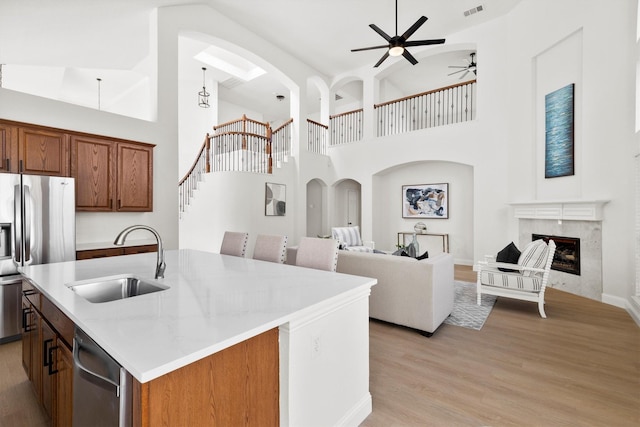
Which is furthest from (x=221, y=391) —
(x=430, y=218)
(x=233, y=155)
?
(x=430, y=218)

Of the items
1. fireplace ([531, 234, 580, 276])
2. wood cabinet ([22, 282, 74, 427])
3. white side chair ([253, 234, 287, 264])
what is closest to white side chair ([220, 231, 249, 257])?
white side chair ([253, 234, 287, 264])

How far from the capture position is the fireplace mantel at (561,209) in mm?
4273

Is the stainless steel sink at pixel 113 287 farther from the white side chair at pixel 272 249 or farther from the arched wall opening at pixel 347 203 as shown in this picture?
the arched wall opening at pixel 347 203

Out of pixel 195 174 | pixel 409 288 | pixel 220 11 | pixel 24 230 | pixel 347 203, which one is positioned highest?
pixel 220 11

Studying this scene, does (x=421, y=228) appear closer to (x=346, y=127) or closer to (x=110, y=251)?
(x=346, y=127)

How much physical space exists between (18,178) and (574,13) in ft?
25.2

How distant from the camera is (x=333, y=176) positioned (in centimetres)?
869

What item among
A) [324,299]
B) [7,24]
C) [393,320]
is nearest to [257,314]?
[324,299]

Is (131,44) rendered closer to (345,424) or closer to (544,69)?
(345,424)

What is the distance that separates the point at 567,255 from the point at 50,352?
6299mm

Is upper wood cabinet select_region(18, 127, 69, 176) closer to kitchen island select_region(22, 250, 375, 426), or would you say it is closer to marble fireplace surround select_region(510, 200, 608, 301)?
kitchen island select_region(22, 250, 375, 426)

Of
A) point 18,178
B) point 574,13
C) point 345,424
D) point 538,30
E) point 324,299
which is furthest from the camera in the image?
point 538,30

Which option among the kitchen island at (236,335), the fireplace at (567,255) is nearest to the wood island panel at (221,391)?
the kitchen island at (236,335)

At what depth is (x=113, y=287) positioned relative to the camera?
76.7 inches
